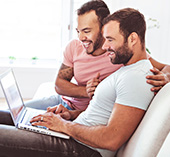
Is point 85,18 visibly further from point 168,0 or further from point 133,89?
point 168,0

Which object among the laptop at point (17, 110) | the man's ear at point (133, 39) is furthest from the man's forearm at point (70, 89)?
the man's ear at point (133, 39)

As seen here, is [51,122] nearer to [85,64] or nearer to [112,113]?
[112,113]

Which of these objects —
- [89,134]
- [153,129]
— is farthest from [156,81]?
[89,134]

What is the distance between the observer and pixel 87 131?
4.30ft

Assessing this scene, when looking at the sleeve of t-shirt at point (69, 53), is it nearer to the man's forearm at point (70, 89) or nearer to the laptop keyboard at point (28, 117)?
the man's forearm at point (70, 89)

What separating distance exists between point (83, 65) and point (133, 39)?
638 millimetres

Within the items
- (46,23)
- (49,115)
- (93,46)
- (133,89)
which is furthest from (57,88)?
(46,23)

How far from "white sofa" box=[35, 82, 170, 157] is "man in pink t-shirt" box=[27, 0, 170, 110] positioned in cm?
45

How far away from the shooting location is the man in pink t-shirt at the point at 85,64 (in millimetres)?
1762

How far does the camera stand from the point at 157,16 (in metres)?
4.05

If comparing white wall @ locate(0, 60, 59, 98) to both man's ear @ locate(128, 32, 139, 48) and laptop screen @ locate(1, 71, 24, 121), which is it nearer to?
laptop screen @ locate(1, 71, 24, 121)

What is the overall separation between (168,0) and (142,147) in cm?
332

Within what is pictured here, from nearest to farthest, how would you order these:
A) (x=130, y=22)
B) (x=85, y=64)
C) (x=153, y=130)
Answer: (x=153, y=130), (x=130, y=22), (x=85, y=64)

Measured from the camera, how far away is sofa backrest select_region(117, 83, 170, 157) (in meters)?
1.11
